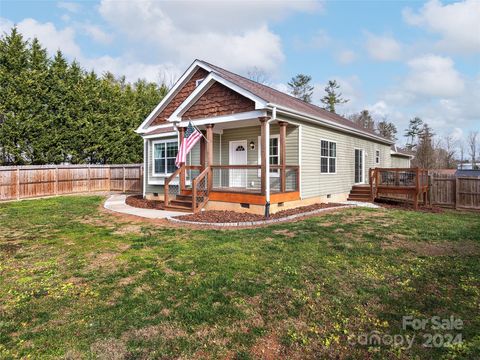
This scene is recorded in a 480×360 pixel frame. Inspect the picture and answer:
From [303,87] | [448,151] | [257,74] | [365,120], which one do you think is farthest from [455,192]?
[448,151]

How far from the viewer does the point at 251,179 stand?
1248cm

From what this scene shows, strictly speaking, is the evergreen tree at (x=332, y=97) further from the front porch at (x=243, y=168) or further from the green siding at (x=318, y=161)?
the front porch at (x=243, y=168)

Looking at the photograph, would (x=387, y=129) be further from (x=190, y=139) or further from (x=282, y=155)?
(x=190, y=139)

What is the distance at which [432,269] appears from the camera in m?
4.71

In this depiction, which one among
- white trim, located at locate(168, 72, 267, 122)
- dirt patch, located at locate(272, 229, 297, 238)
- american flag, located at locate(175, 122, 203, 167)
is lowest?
dirt patch, located at locate(272, 229, 297, 238)

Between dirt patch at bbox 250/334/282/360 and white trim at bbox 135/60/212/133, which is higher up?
white trim at bbox 135/60/212/133

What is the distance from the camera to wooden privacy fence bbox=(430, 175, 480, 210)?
13156 mm

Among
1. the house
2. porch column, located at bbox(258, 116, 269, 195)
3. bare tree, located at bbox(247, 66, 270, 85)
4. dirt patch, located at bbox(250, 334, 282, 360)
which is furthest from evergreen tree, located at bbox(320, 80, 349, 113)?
dirt patch, located at bbox(250, 334, 282, 360)

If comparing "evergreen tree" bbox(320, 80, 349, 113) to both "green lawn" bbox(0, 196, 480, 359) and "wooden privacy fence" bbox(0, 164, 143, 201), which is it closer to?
"wooden privacy fence" bbox(0, 164, 143, 201)

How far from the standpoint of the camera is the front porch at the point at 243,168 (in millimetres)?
9703

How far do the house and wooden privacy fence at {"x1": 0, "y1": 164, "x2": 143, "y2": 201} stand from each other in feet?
17.6

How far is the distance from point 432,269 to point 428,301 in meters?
1.22

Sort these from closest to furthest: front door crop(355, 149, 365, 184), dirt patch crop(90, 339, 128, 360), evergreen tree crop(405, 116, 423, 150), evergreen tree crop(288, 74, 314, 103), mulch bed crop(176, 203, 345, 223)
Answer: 1. dirt patch crop(90, 339, 128, 360)
2. mulch bed crop(176, 203, 345, 223)
3. front door crop(355, 149, 365, 184)
4. evergreen tree crop(288, 74, 314, 103)
5. evergreen tree crop(405, 116, 423, 150)

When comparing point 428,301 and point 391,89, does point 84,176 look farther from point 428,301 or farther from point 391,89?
point 391,89
